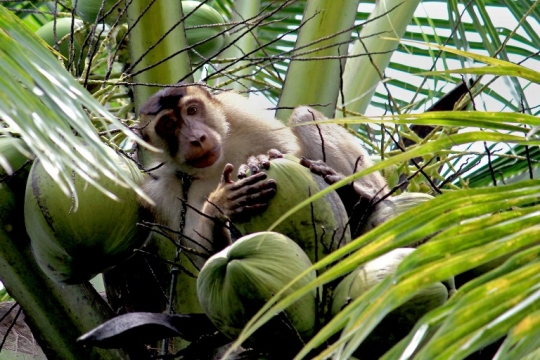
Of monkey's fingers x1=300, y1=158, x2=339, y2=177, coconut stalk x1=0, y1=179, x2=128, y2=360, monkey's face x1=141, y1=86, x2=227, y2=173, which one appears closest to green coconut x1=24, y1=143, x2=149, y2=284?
coconut stalk x1=0, y1=179, x2=128, y2=360

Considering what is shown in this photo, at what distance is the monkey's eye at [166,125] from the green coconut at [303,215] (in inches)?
78.4

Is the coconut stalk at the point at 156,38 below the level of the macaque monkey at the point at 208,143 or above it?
above

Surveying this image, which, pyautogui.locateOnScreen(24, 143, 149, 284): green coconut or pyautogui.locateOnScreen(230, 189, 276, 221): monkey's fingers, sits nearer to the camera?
pyautogui.locateOnScreen(230, 189, 276, 221): monkey's fingers

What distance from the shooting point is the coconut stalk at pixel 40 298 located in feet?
8.59

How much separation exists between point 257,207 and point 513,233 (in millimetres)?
901

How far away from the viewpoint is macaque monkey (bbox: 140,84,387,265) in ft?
11.9

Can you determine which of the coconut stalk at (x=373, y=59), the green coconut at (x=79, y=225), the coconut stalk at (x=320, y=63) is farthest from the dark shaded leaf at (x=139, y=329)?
the coconut stalk at (x=373, y=59)

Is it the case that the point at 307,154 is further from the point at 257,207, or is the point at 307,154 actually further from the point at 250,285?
the point at 250,285

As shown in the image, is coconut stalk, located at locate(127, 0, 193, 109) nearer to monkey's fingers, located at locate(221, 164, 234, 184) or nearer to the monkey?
the monkey

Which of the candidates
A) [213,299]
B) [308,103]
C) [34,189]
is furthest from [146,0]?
[213,299]

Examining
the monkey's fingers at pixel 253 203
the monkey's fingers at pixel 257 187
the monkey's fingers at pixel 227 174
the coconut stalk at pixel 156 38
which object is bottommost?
the monkey's fingers at pixel 227 174

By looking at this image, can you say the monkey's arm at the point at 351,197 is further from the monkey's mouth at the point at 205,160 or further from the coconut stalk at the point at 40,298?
the monkey's mouth at the point at 205,160

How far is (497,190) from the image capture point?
4.60ft

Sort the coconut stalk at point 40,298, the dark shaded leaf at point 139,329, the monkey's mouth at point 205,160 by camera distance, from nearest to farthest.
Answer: the dark shaded leaf at point 139,329
the coconut stalk at point 40,298
the monkey's mouth at point 205,160
